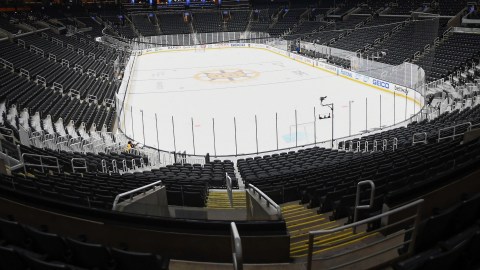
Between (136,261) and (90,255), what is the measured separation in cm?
59

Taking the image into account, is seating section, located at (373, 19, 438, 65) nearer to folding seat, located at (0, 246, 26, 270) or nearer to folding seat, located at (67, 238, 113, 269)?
folding seat, located at (67, 238, 113, 269)

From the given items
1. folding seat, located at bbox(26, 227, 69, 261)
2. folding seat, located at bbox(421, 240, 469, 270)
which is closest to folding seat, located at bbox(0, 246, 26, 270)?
folding seat, located at bbox(26, 227, 69, 261)

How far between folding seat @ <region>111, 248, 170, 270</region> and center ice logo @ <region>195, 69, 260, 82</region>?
29373mm

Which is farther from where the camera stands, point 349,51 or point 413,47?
point 349,51

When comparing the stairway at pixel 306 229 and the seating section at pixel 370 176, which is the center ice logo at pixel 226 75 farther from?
the stairway at pixel 306 229

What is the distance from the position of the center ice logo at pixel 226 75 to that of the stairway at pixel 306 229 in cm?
2580

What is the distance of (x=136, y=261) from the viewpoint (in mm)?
3812

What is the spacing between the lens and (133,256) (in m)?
3.81


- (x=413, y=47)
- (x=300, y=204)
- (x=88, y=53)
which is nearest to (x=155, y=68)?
(x=88, y=53)

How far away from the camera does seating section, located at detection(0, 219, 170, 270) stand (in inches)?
150

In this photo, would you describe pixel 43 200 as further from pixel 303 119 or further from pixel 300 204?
pixel 303 119

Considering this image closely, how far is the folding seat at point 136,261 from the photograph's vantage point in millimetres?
3764

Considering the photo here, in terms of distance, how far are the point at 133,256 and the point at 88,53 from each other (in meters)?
40.0

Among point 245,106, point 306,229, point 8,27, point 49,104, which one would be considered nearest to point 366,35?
point 245,106
